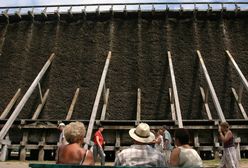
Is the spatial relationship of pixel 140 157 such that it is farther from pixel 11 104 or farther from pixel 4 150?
pixel 11 104

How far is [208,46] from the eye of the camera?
18172 mm

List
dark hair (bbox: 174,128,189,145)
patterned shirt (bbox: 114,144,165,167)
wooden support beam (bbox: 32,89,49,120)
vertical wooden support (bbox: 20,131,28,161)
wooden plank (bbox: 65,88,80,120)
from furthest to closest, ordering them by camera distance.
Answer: wooden support beam (bbox: 32,89,49,120) → wooden plank (bbox: 65,88,80,120) → vertical wooden support (bbox: 20,131,28,161) → dark hair (bbox: 174,128,189,145) → patterned shirt (bbox: 114,144,165,167)

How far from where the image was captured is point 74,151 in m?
3.82

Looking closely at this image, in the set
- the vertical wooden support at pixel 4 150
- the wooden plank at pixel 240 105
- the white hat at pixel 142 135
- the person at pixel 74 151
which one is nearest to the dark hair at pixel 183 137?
the white hat at pixel 142 135

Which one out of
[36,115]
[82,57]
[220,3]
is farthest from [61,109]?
[220,3]

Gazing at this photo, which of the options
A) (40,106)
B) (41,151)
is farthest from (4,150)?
(40,106)

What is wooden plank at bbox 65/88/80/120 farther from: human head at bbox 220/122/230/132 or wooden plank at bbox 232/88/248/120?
human head at bbox 220/122/230/132

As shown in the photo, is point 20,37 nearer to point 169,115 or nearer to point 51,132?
point 51,132

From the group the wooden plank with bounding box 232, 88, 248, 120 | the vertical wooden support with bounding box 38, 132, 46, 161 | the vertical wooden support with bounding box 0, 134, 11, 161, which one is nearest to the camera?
the vertical wooden support with bounding box 0, 134, 11, 161

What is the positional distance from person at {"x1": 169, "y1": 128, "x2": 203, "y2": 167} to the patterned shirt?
340mm

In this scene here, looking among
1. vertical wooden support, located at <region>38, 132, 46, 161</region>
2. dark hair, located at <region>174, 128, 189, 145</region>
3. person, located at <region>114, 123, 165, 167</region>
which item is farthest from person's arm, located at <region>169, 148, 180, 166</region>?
vertical wooden support, located at <region>38, 132, 46, 161</region>

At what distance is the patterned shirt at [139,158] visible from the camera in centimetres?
369

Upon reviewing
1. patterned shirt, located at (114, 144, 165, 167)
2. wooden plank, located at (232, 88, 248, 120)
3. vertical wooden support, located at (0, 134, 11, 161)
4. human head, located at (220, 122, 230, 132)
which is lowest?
patterned shirt, located at (114, 144, 165, 167)

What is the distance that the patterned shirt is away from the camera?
369cm
